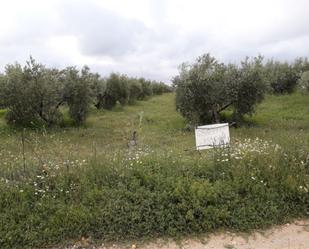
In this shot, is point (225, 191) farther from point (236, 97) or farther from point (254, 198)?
point (236, 97)

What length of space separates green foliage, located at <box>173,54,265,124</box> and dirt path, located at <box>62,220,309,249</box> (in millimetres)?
10966

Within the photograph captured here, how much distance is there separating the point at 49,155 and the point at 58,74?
1174 centimetres

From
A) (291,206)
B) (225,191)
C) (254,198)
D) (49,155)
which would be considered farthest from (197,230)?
(49,155)

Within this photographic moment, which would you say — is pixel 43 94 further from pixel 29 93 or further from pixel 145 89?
pixel 145 89

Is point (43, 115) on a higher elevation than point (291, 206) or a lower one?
higher

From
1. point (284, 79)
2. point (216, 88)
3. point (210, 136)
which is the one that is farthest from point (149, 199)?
point (284, 79)

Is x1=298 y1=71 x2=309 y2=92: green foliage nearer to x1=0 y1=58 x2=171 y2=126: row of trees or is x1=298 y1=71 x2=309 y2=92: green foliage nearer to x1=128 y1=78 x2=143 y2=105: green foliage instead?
x1=0 y1=58 x2=171 y2=126: row of trees

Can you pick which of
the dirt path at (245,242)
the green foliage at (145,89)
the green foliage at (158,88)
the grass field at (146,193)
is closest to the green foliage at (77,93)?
the grass field at (146,193)

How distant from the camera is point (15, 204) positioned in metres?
4.15

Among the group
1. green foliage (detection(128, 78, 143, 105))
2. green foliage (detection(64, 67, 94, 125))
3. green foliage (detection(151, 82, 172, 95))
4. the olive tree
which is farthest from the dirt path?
green foliage (detection(151, 82, 172, 95))

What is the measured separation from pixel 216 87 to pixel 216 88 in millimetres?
47

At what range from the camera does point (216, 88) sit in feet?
48.3

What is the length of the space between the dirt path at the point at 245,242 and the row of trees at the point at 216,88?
432 inches

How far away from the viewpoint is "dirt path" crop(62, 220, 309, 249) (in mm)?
3771
